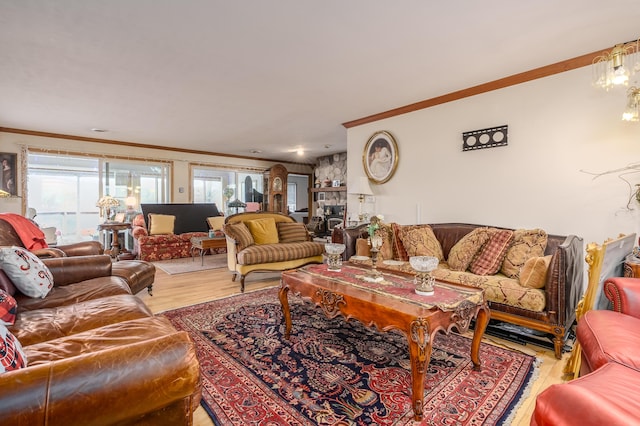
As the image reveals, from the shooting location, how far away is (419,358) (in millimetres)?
1493

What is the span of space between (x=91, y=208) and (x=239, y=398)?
6.54 meters

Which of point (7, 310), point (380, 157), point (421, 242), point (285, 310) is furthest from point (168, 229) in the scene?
point (421, 242)

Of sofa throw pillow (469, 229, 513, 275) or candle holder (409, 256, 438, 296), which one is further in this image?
sofa throw pillow (469, 229, 513, 275)

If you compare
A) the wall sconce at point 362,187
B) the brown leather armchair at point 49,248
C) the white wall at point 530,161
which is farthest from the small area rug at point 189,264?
the white wall at point 530,161

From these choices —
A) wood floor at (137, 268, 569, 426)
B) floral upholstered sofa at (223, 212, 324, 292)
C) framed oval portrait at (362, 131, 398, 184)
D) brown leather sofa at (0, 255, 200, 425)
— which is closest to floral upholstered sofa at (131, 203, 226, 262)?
wood floor at (137, 268, 569, 426)

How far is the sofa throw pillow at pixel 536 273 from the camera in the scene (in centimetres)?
234

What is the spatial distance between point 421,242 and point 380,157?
171 cm

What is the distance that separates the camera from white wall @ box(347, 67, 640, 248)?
2691 mm

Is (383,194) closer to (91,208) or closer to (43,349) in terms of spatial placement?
(43,349)

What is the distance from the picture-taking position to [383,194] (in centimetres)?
460

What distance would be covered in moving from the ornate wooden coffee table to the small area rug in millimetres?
3160

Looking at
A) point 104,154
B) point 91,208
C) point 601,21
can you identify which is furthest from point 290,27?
point 91,208

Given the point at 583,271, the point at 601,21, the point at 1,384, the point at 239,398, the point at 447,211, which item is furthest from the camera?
Answer: the point at 447,211

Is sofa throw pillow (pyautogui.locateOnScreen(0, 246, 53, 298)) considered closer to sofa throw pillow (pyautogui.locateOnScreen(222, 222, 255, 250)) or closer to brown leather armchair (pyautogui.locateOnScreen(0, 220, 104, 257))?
brown leather armchair (pyautogui.locateOnScreen(0, 220, 104, 257))
